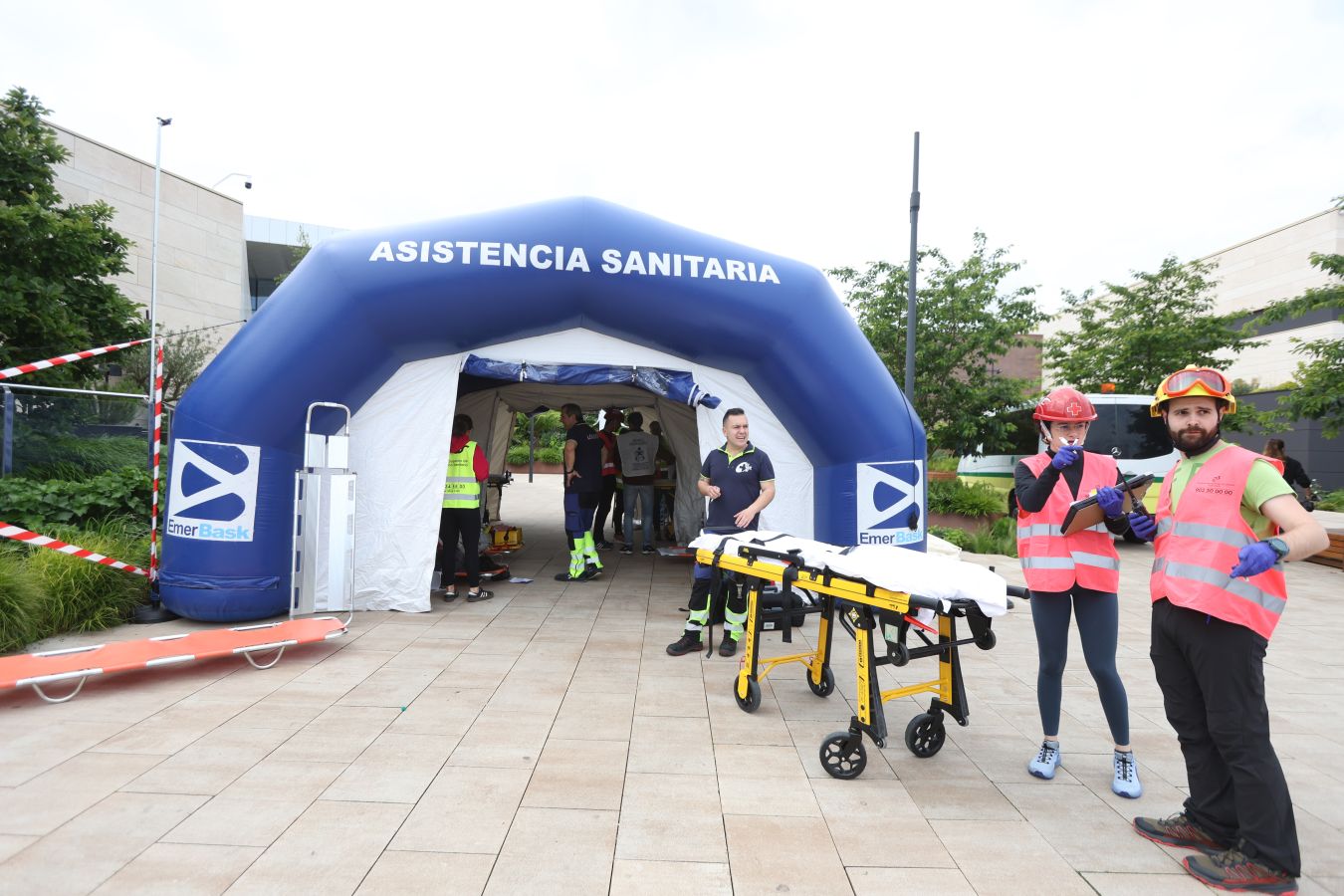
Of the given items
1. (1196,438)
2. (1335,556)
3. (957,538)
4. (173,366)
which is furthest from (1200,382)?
(173,366)

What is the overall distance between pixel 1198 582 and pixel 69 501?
839 centimetres

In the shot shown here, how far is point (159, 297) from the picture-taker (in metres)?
25.4

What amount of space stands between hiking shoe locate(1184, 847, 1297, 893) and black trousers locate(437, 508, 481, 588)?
564cm

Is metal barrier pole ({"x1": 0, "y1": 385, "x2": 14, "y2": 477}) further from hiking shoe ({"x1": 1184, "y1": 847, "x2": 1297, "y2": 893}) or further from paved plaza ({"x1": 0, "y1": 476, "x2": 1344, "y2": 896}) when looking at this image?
hiking shoe ({"x1": 1184, "y1": 847, "x2": 1297, "y2": 893})

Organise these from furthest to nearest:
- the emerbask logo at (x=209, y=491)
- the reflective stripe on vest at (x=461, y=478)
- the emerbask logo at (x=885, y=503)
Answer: the reflective stripe on vest at (x=461, y=478)
the emerbask logo at (x=885, y=503)
the emerbask logo at (x=209, y=491)

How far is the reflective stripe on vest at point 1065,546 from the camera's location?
3.22 m

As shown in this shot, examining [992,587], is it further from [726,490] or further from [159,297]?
[159,297]

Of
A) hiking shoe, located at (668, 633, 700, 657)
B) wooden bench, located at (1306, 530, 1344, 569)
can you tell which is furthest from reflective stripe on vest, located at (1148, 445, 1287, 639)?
wooden bench, located at (1306, 530, 1344, 569)

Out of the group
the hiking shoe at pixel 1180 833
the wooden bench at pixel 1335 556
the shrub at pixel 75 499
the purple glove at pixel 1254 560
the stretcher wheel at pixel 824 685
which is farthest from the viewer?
the wooden bench at pixel 1335 556

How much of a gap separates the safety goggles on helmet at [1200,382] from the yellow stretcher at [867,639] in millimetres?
1079

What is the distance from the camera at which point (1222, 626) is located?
103 inches

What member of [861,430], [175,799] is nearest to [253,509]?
[175,799]

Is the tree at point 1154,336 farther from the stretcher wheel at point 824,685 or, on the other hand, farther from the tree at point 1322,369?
the stretcher wheel at point 824,685

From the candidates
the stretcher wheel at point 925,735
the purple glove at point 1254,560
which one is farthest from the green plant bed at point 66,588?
the purple glove at point 1254,560
